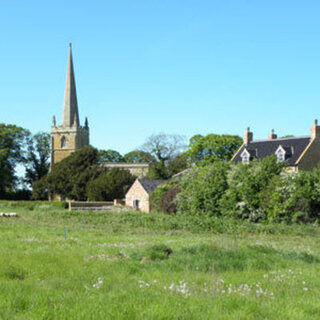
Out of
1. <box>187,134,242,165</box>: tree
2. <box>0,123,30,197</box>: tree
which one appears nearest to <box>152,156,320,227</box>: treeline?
<box>187,134,242,165</box>: tree

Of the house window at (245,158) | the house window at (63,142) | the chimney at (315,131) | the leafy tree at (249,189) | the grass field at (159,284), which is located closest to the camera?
the grass field at (159,284)

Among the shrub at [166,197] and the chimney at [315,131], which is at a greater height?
the chimney at [315,131]

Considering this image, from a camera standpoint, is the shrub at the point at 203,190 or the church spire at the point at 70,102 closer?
the shrub at the point at 203,190

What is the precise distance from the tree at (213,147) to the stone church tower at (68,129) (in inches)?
1364

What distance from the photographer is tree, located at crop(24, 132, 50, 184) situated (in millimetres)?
92875

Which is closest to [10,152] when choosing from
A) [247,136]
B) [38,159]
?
[38,159]

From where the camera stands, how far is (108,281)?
868 centimetres

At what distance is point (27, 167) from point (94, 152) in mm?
26911

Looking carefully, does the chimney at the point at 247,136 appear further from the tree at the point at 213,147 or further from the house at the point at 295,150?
the tree at the point at 213,147

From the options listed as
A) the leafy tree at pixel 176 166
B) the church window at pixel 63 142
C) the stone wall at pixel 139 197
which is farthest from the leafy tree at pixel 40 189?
the stone wall at pixel 139 197

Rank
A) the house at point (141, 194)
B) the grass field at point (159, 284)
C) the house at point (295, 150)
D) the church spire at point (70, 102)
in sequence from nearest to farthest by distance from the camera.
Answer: the grass field at point (159, 284)
the house at point (141, 194)
the house at point (295, 150)
the church spire at point (70, 102)

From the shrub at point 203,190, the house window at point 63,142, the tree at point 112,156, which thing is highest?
the house window at point 63,142

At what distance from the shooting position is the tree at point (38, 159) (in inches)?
3656

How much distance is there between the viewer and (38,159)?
96875 millimetres
